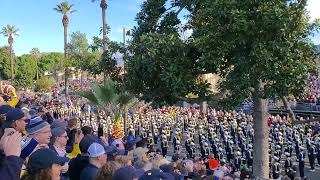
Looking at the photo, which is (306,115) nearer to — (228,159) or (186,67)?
(228,159)

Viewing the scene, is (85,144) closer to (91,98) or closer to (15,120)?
(15,120)

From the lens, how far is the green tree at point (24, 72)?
213 feet

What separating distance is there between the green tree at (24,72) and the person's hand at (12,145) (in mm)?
63066

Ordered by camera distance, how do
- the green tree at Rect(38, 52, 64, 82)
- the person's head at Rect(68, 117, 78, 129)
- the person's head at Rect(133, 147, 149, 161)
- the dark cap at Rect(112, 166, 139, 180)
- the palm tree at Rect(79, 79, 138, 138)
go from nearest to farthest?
the dark cap at Rect(112, 166, 139, 180) → the person's head at Rect(133, 147, 149, 161) → the person's head at Rect(68, 117, 78, 129) → the palm tree at Rect(79, 79, 138, 138) → the green tree at Rect(38, 52, 64, 82)

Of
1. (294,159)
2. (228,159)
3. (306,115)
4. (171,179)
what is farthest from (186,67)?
(306,115)

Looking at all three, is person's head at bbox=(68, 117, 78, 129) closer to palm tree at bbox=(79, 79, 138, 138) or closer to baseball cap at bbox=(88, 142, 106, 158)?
baseball cap at bbox=(88, 142, 106, 158)

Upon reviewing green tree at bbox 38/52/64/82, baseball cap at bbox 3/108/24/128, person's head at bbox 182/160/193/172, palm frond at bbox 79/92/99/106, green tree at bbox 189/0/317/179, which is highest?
green tree at bbox 38/52/64/82

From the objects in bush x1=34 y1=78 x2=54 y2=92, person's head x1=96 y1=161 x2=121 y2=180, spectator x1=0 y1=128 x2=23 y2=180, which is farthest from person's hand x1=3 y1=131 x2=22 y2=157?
bush x1=34 y1=78 x2=54 y2=92

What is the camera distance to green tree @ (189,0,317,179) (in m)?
8.70

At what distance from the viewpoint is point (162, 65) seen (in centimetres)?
940

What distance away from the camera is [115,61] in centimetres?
1090

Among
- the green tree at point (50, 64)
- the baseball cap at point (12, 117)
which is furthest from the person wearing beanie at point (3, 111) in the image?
the green tree at point (50, 64)

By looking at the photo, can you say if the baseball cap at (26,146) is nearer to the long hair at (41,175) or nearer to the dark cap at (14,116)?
the long hair at (41,175)

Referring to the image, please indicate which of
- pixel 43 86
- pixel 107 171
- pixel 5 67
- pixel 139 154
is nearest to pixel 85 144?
pixel 139 154
